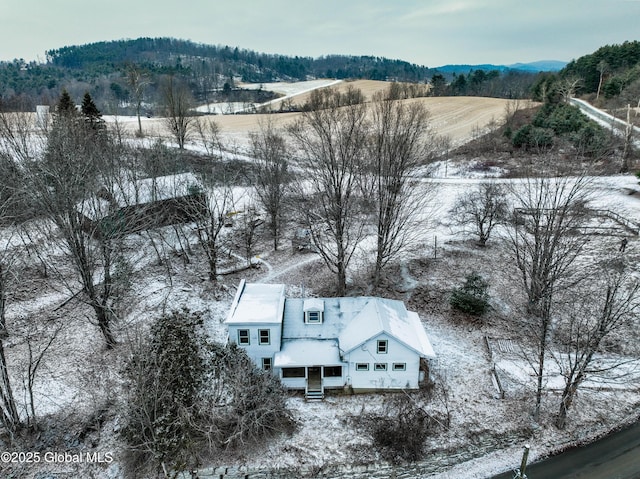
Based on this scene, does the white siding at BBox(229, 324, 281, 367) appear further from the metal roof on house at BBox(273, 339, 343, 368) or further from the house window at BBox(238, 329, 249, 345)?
the metal roof on house at BBox(273, 339, 343, 368)

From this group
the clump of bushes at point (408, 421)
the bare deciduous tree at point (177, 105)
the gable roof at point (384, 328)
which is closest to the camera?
the clump of bushes at point (408, 421)

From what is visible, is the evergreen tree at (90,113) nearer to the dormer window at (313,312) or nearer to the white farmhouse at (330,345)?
the white farmhouse at (330,345)

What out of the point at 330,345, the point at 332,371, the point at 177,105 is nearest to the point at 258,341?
the point at 330,345

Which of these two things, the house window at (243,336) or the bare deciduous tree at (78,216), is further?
the house window at (243,336)

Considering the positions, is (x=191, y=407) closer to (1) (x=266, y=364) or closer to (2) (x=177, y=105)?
(1) (x=266, y=364)

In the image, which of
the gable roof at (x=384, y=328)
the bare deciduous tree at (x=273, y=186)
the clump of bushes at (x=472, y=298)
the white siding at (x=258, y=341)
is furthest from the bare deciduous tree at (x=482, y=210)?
the white siding at (x=258, y=341)

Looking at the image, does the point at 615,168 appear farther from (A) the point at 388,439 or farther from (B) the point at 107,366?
(B) the point at 107,366

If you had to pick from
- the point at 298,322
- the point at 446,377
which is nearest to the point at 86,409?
the point at 298,322
